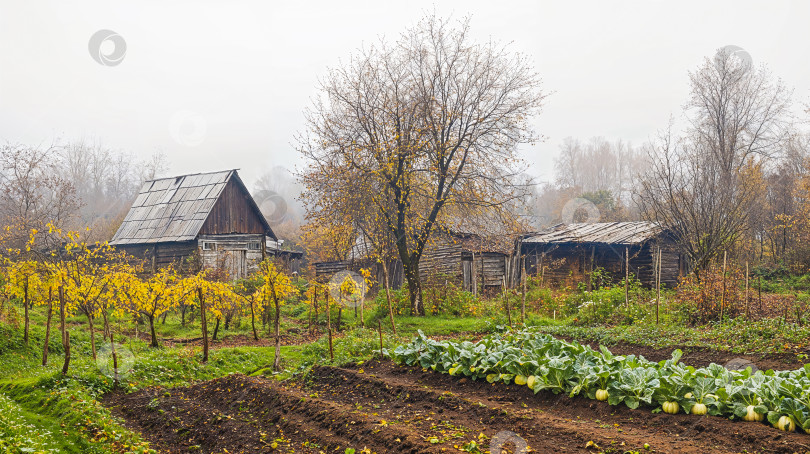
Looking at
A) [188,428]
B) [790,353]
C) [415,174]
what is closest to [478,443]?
[188,428]

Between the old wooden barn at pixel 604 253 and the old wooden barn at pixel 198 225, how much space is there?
12.9m

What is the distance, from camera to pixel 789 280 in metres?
22.3

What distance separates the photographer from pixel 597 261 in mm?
23609

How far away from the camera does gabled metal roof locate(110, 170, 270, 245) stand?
80.2 ft

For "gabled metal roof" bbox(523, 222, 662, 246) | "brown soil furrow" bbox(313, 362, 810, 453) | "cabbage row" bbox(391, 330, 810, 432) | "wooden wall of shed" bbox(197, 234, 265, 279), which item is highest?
"gabled metal roof" bbox(523, 222, 662, 246)

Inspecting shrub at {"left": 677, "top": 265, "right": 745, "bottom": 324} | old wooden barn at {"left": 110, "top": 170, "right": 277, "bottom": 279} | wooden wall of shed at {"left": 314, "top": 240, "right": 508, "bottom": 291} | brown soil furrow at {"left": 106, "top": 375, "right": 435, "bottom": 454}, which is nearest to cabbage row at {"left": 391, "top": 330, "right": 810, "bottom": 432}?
brown soil furrow at {"left": 106, "top": 375, "right": 435, "bottom": 454}

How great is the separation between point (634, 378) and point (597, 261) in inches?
734

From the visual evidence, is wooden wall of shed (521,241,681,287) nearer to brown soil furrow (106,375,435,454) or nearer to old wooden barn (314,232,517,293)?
old wooden barn (314,232,517,293)

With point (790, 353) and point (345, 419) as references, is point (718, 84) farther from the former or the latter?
point (345, 419)

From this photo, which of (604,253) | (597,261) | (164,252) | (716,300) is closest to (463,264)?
(597,261)

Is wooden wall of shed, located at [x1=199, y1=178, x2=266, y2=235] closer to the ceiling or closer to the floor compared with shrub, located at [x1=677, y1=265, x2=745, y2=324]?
closer to the ceiling

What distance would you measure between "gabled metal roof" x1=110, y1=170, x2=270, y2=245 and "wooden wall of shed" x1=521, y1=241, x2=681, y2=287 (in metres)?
14.8

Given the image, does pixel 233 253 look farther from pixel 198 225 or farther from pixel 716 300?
pixel 716 300

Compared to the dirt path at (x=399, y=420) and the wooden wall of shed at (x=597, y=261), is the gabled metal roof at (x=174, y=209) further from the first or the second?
the dirt path at (x=399, y=420)
